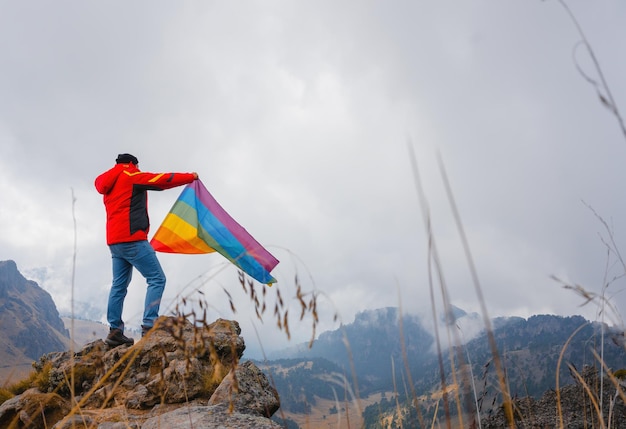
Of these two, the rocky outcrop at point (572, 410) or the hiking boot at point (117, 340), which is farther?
the hiking boot at point (117, 340)

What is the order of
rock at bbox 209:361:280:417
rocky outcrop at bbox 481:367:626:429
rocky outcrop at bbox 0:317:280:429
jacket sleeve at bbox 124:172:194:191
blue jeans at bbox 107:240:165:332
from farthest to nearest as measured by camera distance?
jacket sleeve at bbox 124:172:194:191 < blue jeans at bbox 107:240:165:332 < rock at bbox 209:361:280:417 < rocky outcrop at bbox 481:367:626:429 < rocky outcrop at bbox 0:317:280:429

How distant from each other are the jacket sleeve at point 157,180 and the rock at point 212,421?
13.5 ft

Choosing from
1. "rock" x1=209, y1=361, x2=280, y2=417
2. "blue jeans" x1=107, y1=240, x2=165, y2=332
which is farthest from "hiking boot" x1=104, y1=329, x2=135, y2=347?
"rock" x1=209, y1=361, x2=280, y2=417

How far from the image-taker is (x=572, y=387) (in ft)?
16.9

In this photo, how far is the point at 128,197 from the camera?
6727 mm

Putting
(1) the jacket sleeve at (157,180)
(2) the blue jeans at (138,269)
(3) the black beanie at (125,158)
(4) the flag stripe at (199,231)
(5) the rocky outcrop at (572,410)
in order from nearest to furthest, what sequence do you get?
(5) the rocky outcrop at (572,410)
(2) the blue jeans at (138,269)
(1) the jacket sleeve at (157,180)
(3) the black beanie at (125,158)
(4) the flag stripe at (199,231)

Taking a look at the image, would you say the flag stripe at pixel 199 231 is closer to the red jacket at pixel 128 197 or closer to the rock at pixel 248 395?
the red jacket at pixel 128 197

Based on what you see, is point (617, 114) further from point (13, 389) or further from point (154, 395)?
point (13, 389)

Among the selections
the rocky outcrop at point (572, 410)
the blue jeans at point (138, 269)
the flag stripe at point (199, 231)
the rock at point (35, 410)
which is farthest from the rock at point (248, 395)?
the rock at point (35, 410)

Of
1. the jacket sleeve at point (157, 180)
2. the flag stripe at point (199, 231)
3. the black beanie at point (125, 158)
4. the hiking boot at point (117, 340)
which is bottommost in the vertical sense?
the hiking boot at point (117, 340)

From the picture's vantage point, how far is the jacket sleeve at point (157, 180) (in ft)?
22.4

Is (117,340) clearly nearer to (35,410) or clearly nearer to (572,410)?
(35,410)

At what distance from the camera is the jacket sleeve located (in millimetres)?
6816

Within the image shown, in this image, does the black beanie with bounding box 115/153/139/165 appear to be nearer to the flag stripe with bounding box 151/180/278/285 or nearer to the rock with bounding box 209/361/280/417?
the flag stripe with bounding box 151/180/278/285
